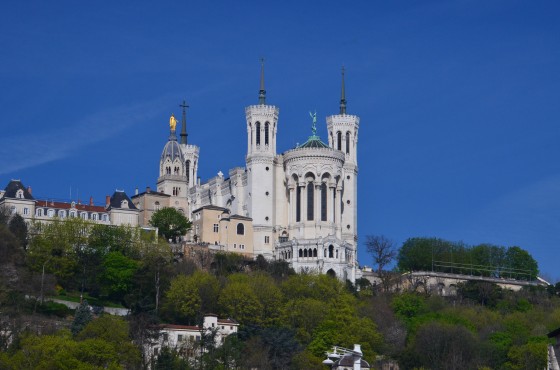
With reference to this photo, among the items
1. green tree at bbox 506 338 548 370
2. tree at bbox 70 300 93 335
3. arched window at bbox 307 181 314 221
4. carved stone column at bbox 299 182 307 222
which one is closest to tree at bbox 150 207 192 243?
carved stone column at bbox 299 182 307 222

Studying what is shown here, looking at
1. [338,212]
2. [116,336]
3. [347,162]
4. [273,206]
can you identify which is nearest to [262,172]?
[273,206]

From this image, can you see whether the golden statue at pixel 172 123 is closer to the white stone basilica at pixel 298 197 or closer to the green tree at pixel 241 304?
the white stone basilica at pixel 298 197

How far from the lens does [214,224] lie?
111750mm

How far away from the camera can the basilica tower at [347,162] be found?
116000 millimetres

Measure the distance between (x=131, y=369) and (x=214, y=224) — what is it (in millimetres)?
42812

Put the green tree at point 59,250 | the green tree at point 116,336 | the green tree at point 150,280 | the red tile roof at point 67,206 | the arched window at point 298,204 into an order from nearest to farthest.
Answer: the green tree at point 116,336
the green tree at point 150,280
the green tree at point 59,250
the red tile roof at point 67,206
the arched window at point 298,204

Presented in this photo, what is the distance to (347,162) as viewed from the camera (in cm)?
11794

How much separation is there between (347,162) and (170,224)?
18345 mm

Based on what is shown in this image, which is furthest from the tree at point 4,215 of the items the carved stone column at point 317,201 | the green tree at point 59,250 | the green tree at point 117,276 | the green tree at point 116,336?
the carved stone column at point 317,201

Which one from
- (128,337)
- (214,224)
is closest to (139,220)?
(214,224)

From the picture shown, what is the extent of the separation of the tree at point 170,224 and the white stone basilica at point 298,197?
2331mm

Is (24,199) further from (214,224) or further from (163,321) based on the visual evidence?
(163,321)

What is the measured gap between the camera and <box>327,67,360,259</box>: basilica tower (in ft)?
381

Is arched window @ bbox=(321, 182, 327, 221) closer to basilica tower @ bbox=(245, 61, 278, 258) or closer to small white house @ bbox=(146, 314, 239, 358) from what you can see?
basilica tower @ bbox=(245, 61, 278, 258)
